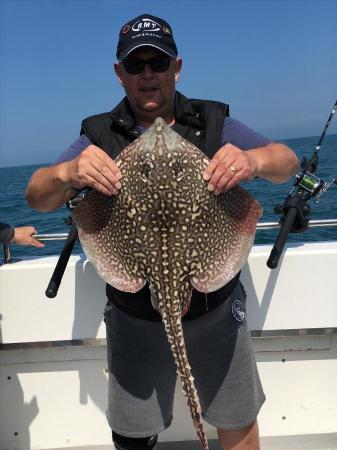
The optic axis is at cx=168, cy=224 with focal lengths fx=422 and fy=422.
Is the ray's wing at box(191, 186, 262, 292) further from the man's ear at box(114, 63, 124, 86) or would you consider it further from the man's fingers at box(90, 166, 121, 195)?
the man's ear at box(114, 63, 124, 86)

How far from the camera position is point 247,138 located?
7.85 feet

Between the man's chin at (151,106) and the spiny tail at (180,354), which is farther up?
the man's chin at (151,106)

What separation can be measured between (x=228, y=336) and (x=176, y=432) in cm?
147

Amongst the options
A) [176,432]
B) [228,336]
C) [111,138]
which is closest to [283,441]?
[176,432]

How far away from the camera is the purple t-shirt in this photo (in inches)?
93.3

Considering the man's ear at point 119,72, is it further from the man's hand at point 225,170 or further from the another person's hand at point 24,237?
the another person's hand at point 24,237

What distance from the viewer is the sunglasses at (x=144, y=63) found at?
7.50 feet

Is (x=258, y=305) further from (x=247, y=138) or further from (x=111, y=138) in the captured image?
(x=111, y=138)

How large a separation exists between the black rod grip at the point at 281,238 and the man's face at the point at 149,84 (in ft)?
3.59

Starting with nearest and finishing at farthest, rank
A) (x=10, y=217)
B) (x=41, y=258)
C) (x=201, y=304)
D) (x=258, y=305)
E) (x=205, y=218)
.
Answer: (x=205, y=218), (x=201, y=304), (x=258, y=305), (x=41, y=258), (x=10, y=217)

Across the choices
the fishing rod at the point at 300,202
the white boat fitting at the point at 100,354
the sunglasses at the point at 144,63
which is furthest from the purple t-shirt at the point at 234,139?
the white boat fitting at the point at 100,354

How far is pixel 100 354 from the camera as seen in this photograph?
10.9ft

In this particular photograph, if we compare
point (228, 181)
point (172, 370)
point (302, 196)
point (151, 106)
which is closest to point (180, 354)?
point (172, 370)

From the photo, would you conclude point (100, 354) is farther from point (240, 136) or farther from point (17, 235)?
point (240, 136)
